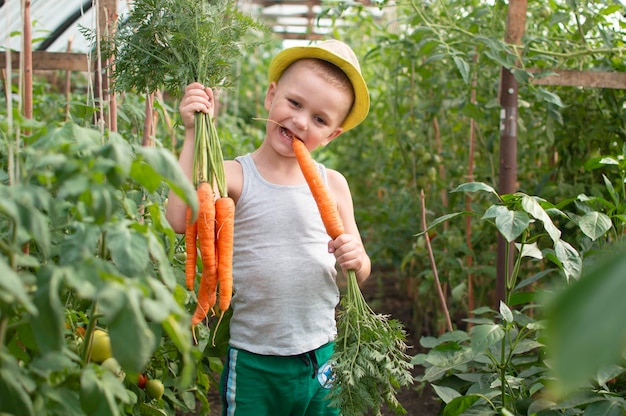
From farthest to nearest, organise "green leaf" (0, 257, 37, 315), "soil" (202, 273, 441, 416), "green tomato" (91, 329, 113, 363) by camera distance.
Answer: "soil" (202, 273, 441, 416)
"green tomato" (91, 329, 113, 363)
"green leaf" (0, 257, 37, 315)

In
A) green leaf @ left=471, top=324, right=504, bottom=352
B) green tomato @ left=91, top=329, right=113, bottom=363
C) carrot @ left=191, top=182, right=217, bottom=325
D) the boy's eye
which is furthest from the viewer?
the boy's eye

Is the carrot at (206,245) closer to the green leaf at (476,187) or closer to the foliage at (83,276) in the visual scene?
the foliage at (83,276)

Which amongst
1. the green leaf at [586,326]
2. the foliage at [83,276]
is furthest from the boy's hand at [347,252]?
the green leaf at [586,326]

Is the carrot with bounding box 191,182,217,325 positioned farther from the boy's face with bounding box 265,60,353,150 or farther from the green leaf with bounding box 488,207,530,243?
the green leaf with bounding box 488,207,530,243

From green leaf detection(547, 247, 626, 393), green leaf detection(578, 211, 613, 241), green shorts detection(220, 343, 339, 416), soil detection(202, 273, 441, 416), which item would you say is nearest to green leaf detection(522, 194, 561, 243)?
green leaf detection(578, 211, 613, 241)

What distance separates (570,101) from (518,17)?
0.55 m

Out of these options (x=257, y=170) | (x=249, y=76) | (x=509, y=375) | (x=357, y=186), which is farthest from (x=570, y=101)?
(x=249, y=76)

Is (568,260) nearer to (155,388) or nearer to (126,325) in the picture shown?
(155,388)

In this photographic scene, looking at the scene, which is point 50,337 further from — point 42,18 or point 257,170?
point 42,18

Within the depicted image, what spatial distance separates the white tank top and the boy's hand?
0.36 ft

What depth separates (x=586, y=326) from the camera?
58 centimetres

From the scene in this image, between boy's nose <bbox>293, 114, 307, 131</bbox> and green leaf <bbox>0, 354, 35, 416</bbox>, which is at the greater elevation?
boy's nose <bbox>293, 114, 307, 131</bbox>

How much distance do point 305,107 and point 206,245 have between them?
0.43m

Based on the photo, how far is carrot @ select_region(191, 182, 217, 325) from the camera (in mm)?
1507
